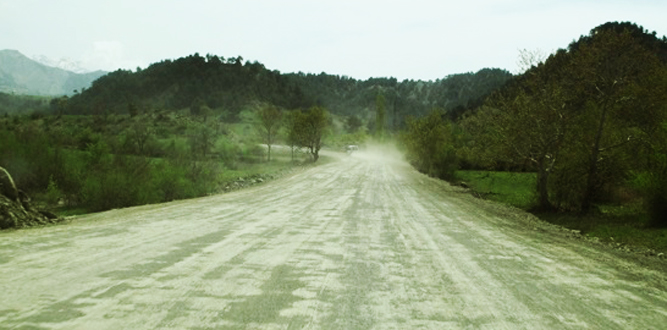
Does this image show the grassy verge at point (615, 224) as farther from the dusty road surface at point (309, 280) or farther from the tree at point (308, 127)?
the tree at point (308, 127)

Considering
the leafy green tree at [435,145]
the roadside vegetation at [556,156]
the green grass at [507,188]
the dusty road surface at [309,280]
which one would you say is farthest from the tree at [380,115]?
the dusty road surface at [309,280]

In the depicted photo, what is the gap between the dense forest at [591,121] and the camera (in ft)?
61.4

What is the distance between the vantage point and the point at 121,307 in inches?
210

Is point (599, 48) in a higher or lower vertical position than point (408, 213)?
higher

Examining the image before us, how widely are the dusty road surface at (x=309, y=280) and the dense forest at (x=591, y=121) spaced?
893 centimetres

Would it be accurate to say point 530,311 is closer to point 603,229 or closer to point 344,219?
point 344,219

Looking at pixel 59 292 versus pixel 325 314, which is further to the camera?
pixel 59 292

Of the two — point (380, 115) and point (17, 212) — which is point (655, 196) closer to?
point (17, 212)

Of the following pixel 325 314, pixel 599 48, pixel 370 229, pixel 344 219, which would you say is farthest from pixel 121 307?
pixel 599 48

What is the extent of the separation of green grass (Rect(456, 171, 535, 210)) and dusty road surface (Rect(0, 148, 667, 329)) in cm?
1338

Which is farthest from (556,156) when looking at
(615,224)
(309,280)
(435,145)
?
(435,145)

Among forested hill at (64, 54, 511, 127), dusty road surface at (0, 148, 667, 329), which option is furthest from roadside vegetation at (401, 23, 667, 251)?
forested hill at (64, 54, 511, 127)

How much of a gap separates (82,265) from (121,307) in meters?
2.51

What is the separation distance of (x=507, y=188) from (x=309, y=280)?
30.0 m
